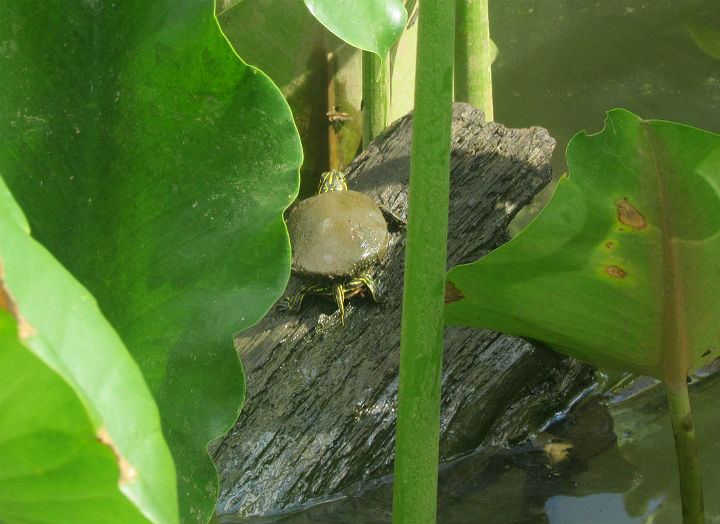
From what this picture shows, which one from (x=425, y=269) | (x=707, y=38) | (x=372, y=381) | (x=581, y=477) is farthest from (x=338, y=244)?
(x=707, y=38)

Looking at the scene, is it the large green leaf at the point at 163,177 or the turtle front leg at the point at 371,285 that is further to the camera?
the turtle front leg at the point at 371,285

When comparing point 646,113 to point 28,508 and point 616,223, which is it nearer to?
point 616,223

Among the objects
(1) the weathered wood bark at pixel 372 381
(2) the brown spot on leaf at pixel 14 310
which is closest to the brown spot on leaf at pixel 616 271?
(2) the brown spot on leaf at pixel 14 310

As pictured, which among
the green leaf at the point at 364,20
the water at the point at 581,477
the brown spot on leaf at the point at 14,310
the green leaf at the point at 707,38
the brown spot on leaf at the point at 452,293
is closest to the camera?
the brown spot on leaf at the point at 14,310

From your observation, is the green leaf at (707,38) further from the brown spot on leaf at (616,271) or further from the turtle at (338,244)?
the brown spot on leaf at (616,271)

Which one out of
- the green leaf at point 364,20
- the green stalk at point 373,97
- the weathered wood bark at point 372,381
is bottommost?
the weathered wood bark at point 372,381

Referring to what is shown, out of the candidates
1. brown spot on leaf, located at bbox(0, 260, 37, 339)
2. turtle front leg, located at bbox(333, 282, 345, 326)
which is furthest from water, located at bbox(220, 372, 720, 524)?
brown spot on leaf, located at bbox(0, 260, 37, 339)

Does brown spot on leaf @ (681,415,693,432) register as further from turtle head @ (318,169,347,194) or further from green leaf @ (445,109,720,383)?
turtle head @ (318,169,347,194)
